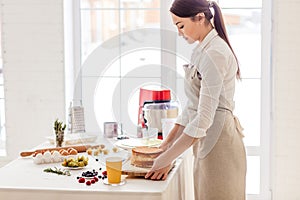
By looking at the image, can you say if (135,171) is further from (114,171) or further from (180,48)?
(180,48)

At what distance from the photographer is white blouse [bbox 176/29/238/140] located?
2324mm

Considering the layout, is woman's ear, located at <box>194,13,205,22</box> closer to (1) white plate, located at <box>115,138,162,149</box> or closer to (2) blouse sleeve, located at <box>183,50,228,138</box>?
(2) blouse sleeve, located at <box>183,50,228,138</box>

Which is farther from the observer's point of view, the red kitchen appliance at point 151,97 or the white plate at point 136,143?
the red kitchen appliance at point 151,97

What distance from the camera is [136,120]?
3166 mm

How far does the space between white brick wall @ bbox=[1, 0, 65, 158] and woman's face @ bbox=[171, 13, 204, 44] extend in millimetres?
1933

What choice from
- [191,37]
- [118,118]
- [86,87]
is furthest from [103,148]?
[86,87]

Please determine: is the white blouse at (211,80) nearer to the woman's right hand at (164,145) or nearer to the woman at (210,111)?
the woman at (210,111)

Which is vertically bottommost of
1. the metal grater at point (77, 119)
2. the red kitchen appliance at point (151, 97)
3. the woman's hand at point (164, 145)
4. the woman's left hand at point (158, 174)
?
the woman's left hand at point (158, 174)

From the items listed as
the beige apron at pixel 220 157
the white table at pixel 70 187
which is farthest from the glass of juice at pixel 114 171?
the beige apron at pixel 220 157

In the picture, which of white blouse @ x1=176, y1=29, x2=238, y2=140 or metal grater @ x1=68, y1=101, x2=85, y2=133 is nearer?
white blouse @ x1=176, y1=29, x2=238, y2=140

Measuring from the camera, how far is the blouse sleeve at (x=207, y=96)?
7.61ft
